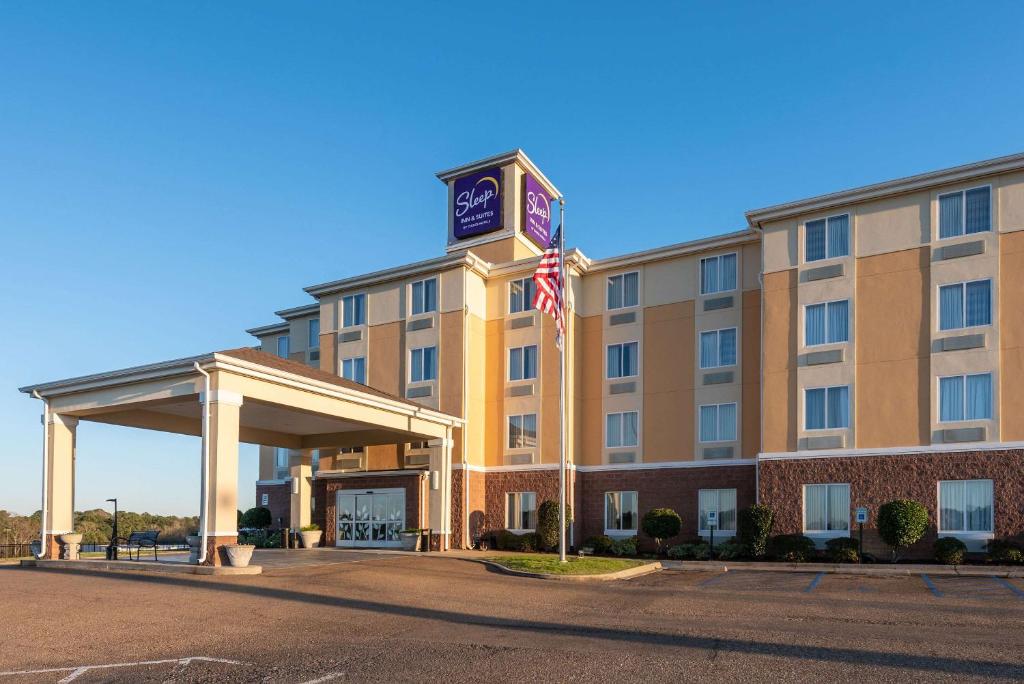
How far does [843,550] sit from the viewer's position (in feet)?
80.5

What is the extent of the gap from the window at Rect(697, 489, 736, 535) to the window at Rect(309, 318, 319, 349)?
18.3m

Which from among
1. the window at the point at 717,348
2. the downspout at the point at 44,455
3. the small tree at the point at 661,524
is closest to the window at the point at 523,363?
the window at the point at 717,348

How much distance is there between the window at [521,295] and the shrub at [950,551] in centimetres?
1576

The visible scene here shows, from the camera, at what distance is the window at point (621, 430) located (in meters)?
31.0

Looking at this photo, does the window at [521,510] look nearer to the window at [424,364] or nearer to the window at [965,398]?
the window at [424,364]

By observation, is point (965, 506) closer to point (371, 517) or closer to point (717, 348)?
point (717, 348)

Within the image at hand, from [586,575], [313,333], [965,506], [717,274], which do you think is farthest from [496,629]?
[313,333]

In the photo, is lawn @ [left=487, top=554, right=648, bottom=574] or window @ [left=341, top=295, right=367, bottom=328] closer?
lawn @ [left=487, top=554, right=648, bottom=574]

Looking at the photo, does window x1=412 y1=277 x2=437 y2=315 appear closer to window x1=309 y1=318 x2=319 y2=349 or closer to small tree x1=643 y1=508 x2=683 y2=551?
window x1=309 y1=318 x2=319 y2=349

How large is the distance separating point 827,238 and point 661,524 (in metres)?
10.4

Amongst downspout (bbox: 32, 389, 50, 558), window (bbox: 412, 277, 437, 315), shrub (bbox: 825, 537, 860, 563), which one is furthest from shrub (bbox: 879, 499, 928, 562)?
downspout (bbox: 32, 389, 50, 558)

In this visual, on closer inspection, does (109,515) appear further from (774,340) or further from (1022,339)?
(1022,339)

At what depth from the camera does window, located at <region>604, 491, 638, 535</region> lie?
99.8ft

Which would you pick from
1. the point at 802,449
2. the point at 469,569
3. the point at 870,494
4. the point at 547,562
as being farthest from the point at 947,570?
the point at 469,569
